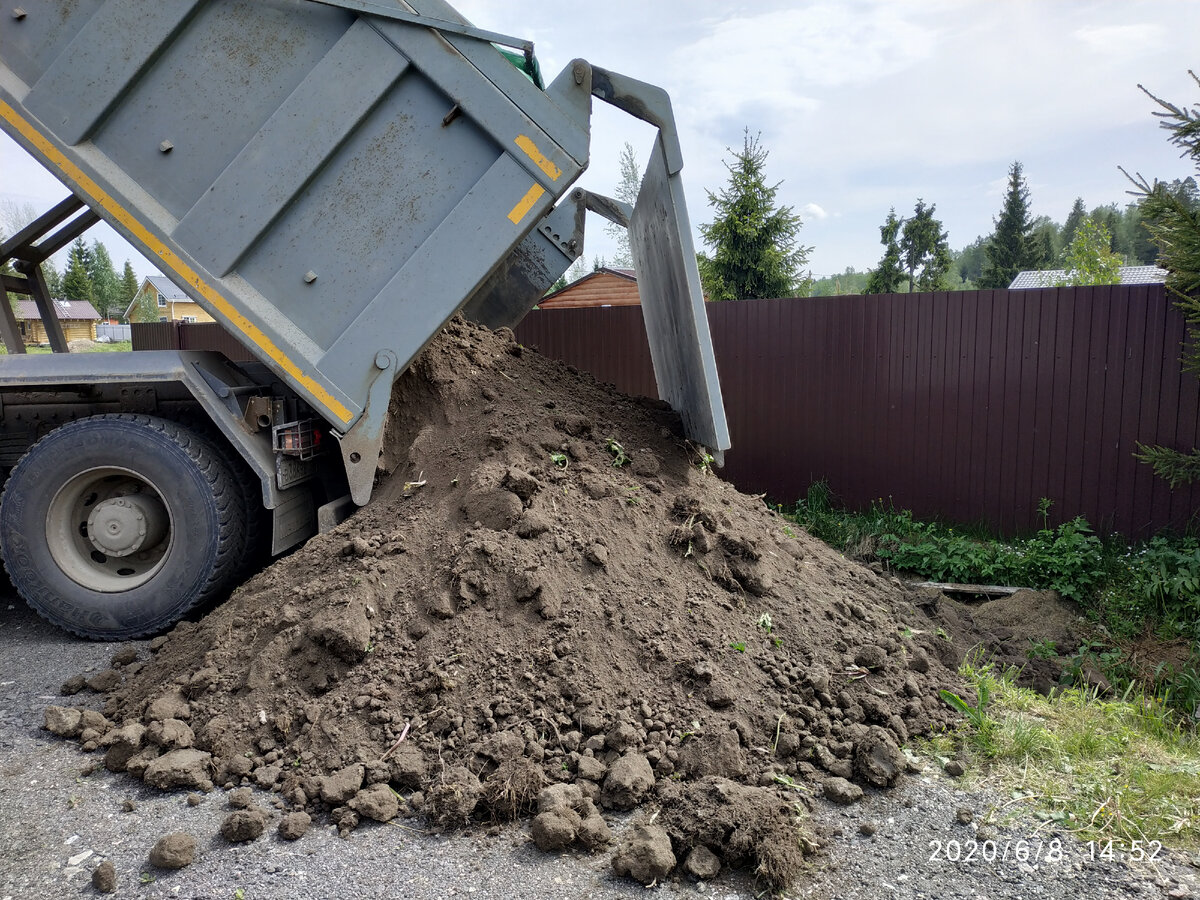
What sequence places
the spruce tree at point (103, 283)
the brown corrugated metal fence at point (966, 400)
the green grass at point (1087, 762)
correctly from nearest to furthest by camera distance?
the green grass at point (1087, 762), the brown corrugated metal fence at point (966, 400), the spruce tree at point (103, 283)

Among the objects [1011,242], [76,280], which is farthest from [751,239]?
[76,280]

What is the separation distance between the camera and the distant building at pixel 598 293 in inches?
760

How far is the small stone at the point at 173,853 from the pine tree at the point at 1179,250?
21.0 ft

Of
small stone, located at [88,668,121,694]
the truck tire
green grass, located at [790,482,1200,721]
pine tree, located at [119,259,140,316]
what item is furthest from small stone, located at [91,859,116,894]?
pine tree, located at [119,259,140,316]

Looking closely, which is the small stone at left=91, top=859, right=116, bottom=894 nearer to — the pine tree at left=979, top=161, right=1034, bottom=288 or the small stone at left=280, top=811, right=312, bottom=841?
the small stone at left=280, top=811, right=312, bottom=841

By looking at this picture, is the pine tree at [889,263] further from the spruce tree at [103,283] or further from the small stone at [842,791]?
the spruce tree at [103,283]

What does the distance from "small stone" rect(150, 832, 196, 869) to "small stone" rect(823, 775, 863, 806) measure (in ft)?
7.12

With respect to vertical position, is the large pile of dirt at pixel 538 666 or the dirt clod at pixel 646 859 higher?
the large pile of dirt at pixel 538 666

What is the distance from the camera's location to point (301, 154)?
3.73 m

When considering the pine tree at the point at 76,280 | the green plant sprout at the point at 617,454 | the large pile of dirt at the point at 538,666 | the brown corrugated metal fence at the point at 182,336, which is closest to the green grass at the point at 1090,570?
the large pile of dirt at the point at 538,666

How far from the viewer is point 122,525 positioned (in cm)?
415

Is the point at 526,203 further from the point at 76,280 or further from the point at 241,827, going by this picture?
the point at 76,280

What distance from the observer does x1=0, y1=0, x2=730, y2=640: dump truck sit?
3.68 m

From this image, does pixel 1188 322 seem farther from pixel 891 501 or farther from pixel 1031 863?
pixel 1031 863
